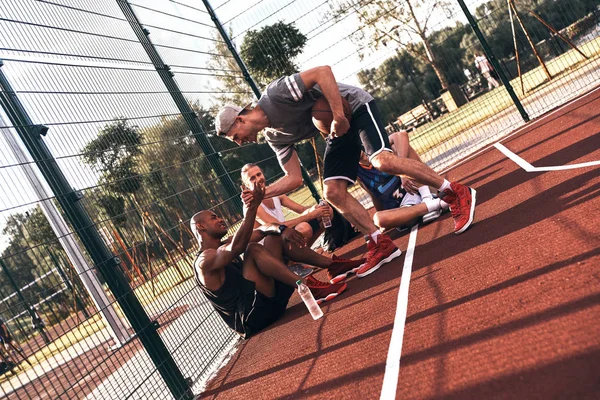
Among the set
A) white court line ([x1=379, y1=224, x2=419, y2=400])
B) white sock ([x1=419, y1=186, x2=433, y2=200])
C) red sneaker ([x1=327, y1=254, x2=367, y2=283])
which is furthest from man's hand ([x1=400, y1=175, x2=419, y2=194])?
white court line ([x1=379, y1=224, x2=419, y2=400])

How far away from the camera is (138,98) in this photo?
7207 mm

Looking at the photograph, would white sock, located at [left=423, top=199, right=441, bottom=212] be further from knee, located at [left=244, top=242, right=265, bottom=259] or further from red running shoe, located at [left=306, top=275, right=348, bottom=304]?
knee, located at [left=244, top=242, right=265, bottom=259]

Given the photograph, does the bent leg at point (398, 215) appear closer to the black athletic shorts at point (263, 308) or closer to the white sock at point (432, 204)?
the white sock at point (432, 204)

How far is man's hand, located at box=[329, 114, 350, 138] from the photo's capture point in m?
5.91

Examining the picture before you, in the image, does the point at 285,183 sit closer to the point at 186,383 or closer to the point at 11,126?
the point at 186,383

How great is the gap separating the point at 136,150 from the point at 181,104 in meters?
2.05

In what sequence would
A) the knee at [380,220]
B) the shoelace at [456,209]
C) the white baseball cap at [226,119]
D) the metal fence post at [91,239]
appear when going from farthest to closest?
the knee at [380,220] → the shoelace at [456,209] → the white baseball cap at [226,119] → the metal fence post at [91,239]

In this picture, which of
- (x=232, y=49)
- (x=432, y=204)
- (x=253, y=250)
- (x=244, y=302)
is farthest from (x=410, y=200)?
(x=232, y=49)

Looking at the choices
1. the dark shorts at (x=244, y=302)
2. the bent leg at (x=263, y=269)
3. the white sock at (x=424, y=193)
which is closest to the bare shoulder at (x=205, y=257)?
the dark shorts at (x=244, y=302)

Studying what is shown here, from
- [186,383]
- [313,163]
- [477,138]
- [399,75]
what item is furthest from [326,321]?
[313,163]

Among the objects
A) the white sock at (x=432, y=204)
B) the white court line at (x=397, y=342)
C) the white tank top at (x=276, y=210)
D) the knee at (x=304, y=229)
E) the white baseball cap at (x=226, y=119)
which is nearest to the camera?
the white court line at (x=397, y=342)

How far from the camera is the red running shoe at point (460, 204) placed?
615 cm

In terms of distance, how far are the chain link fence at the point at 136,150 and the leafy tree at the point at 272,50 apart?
0.03 metres

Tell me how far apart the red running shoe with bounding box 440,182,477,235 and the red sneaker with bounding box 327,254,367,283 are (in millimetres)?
1330
